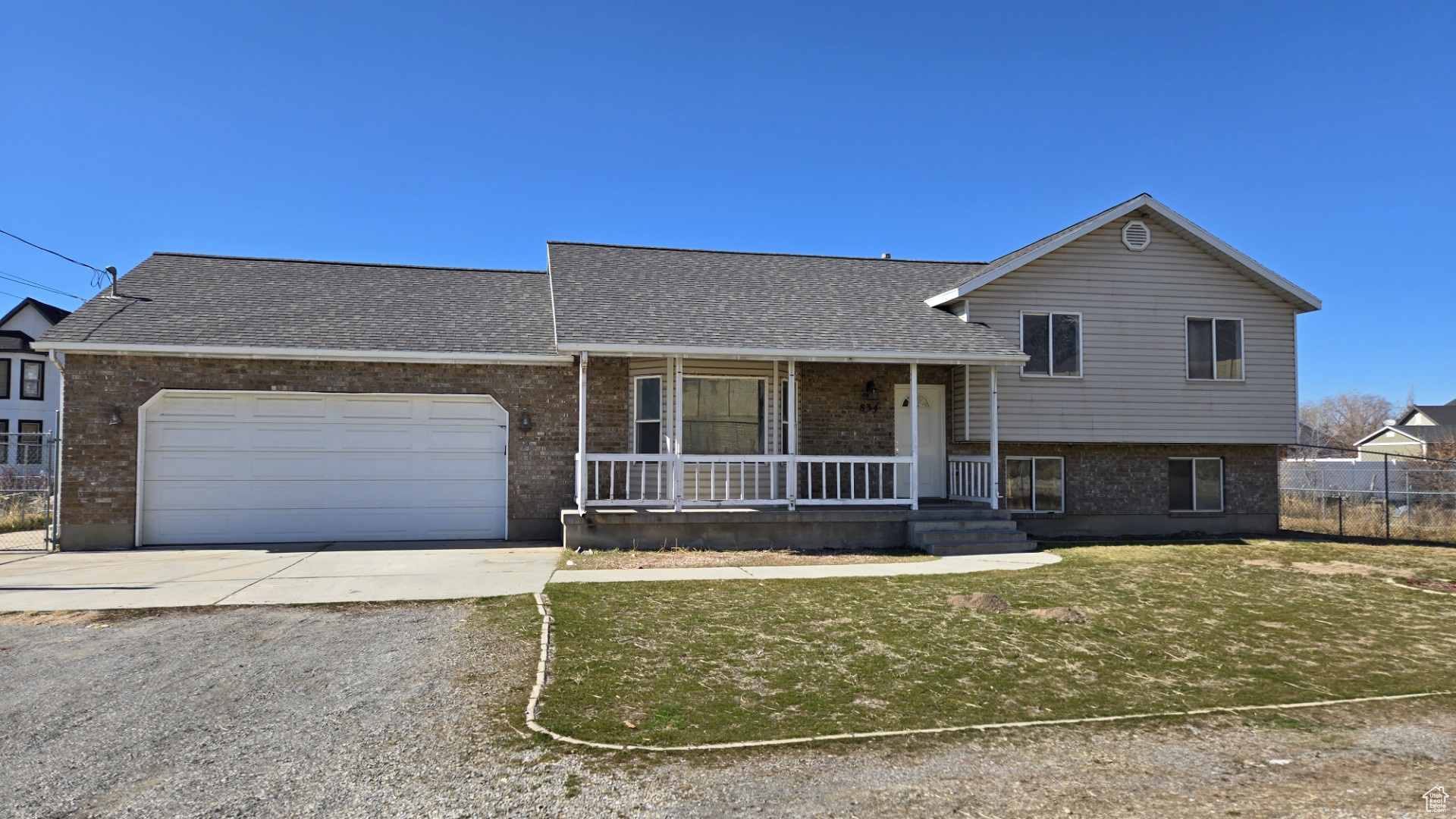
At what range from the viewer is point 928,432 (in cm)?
1470

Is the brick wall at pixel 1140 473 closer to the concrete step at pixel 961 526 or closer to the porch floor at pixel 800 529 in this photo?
the concrete step at pixel 961 526

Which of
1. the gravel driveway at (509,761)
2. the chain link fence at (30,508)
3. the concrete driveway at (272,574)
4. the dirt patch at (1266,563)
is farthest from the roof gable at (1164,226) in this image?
the chain link fence at (30,508)

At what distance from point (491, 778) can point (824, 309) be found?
432 inches

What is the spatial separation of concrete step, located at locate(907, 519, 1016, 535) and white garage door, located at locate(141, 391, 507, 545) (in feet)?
21.7

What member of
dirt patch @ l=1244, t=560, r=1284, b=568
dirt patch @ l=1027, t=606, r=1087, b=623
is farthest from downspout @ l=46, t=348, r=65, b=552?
dirt patch @ l=1244, t=560, r=1284, b=568

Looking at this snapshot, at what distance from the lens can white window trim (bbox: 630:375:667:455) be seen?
44.1 ft

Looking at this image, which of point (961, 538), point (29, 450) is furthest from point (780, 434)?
point (29, 450)

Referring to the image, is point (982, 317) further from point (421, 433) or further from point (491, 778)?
point (491, 778)

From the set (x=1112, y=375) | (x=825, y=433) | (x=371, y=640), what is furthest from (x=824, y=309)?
(x=371, y=640)

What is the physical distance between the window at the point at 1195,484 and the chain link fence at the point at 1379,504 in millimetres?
1690

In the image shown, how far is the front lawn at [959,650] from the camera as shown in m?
5.19

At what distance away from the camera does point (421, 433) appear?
13.4 meters

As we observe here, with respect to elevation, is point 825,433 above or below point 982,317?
below

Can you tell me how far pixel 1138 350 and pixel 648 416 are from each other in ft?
28.5
